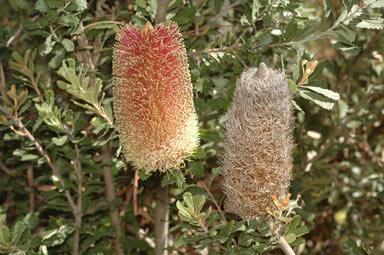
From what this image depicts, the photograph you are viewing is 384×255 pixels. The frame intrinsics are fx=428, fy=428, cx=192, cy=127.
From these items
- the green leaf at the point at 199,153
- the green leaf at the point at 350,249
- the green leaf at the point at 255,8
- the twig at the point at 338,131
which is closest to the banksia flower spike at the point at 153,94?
the green leaf at the point at 199,153

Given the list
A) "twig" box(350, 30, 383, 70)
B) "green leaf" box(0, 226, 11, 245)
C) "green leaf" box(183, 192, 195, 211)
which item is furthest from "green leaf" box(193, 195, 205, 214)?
"twig" box(350, 30, 383, 70)

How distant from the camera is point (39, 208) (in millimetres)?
1245

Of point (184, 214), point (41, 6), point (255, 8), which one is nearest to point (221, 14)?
point (255, 8)

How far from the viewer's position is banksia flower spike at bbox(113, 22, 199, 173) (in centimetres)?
73

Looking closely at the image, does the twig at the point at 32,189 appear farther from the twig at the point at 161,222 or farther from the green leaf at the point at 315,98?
the green leaf at the point at 315,98

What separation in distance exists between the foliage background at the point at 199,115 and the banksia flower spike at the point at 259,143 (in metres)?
0.10

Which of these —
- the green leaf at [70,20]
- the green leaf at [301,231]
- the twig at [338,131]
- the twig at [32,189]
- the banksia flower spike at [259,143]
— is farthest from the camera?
the twig at [338,131]

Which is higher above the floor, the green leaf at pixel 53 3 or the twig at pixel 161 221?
the green leaf at pixel 53 3

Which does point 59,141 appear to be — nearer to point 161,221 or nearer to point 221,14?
point 161,221

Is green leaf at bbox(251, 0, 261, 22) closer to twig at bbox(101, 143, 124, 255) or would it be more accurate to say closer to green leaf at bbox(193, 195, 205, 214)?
green leaf at bbox(193, 195, 205, 214)

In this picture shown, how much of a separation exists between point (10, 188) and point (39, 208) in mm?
107

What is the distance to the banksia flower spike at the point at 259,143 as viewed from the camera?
0.72 metres

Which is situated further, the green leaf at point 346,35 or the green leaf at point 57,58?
the green leaf at point 57,58

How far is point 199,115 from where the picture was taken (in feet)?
3.19
